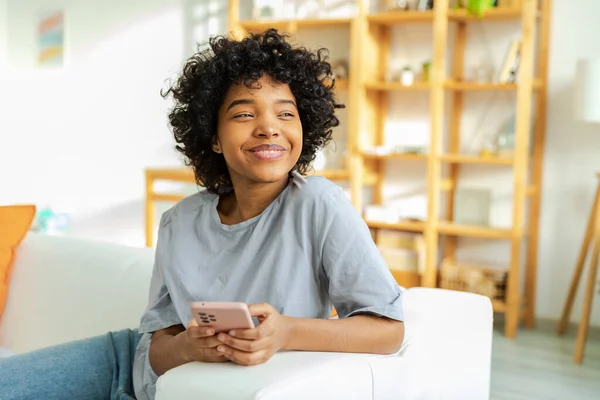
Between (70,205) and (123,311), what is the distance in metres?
4.11

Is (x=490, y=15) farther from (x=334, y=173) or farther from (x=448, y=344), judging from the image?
(x=448, y=344)

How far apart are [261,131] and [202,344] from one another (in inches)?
16.1

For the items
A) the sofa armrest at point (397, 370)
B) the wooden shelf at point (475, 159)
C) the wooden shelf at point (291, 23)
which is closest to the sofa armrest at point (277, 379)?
the sofa armrest at point (397, 370)

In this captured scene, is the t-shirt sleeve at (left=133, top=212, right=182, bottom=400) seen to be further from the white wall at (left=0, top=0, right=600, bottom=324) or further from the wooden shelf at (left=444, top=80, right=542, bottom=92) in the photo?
the white wall at (left=0, top=0, right=600, bottom=324)

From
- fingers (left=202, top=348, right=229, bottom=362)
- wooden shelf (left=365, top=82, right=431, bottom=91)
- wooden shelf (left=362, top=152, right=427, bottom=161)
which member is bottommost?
fingers (left=202, top=348, right=229, bottom=362)

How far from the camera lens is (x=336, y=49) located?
14.9ft

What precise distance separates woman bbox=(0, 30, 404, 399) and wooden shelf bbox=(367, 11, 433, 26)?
255 centimetres

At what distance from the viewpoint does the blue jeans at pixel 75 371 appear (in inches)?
56.9

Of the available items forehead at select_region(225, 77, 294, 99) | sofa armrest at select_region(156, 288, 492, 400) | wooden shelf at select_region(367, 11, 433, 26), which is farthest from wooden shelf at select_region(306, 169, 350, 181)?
forehead at select_region(225, 77, 294, 99)

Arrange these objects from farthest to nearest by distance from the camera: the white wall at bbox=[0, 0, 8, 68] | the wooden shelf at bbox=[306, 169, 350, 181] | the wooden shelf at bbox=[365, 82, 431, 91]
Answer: the white wall at bbox=[0, 0, 8, 68], the wooden shelf at bbox=[306, 169, 350, 181], the wooden shelf at bbox=[365, 82, 431, 91]

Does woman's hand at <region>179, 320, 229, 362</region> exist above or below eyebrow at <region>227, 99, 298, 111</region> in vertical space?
below

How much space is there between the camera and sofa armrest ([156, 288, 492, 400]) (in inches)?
45.1

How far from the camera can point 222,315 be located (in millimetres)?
1161

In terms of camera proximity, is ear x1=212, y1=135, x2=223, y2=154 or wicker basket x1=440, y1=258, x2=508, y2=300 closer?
ear x1=212, y1=135, x2=223, y2=154
